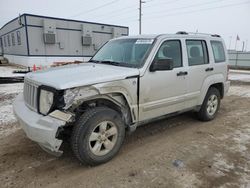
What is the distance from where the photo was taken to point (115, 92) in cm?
308

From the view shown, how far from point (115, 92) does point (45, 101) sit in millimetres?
985

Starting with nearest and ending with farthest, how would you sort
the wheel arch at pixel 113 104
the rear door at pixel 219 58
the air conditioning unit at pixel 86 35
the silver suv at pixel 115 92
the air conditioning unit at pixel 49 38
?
the silver suv at pixel 115 92 → the wheel arch at pixel 113 104 → the rear door at pixel 219 58 → the air conditioning unit at pixel 49 38 → the air conditioning unit at pixel 86 35

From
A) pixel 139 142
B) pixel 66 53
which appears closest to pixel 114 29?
pixel 66 53

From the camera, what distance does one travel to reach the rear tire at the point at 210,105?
15.8 ft

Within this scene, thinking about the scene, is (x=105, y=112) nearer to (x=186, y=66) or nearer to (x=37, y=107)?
(x=37, y=107)

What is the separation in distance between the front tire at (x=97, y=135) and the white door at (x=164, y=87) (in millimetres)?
582

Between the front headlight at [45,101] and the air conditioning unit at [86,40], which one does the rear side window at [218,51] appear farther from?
the air conditioning unit at [86,40]

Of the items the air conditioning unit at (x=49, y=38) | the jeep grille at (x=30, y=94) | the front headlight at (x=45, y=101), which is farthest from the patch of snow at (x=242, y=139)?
the air conditioning unit at (x=49, y=38)

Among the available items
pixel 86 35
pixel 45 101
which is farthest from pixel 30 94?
pixel 86 35

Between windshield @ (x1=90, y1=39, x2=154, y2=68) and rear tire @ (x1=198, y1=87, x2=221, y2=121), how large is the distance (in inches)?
83.1

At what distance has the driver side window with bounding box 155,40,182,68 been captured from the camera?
3.78 m

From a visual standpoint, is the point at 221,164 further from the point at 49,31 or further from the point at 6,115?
the point at 49,31

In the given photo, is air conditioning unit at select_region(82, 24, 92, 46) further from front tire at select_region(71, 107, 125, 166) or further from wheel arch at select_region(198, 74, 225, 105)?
front tire at select_region(71, 107, 125, 166)

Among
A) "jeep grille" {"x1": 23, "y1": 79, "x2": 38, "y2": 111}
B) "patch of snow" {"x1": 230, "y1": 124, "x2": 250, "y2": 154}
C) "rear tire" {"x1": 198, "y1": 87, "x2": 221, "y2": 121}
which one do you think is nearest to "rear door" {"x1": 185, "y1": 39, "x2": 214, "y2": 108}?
"rear tire" {"x1": 198, "y1": 87, "x2": 221, "y2": 121}
